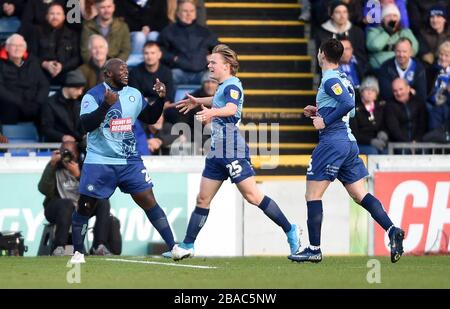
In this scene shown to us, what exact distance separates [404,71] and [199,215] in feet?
23.0

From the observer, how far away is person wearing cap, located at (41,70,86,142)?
A: 65.7 feet

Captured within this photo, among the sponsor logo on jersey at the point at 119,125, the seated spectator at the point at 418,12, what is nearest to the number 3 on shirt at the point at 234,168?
the sponsor logo on jersey at the point at 119,125

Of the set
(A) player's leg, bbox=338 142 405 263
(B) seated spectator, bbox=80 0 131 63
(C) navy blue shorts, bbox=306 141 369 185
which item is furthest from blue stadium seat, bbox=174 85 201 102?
(C) navy blue shorts, bbox=306 141 369 185

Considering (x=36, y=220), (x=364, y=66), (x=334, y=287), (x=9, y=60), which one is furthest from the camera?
(x=364, y=66)

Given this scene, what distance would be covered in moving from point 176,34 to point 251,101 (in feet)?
4.86

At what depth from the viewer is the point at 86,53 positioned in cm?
2111

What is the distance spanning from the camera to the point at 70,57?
21078 mm

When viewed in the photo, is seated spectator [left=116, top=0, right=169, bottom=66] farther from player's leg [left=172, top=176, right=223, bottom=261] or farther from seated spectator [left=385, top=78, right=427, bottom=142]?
player's leg [left=172, top=176, right=223, bottom=261]

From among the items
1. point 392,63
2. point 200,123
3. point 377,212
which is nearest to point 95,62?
point 200,123

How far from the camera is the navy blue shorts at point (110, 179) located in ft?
50.6

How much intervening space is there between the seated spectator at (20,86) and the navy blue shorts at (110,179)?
4.86 m

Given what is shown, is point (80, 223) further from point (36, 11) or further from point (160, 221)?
point (36, 11)
